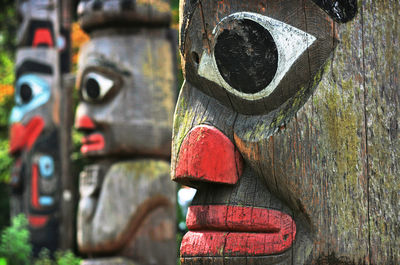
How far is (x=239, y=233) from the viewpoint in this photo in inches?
79.0

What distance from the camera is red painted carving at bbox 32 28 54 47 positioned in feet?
27.8

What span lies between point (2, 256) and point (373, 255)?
4.75m

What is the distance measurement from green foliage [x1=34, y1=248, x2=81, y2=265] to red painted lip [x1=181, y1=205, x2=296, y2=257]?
14.9 feet

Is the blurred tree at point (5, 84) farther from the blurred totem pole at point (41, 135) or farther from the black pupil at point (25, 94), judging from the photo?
the black pupil at point (25, 94)

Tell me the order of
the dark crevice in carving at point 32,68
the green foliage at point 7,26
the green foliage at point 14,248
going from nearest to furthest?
1. the green foliage at point 14,248
2. the dark crevice in carving at point 32,68
3. the green foliage at point 7,26

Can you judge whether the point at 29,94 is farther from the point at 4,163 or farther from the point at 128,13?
the point at 4,163

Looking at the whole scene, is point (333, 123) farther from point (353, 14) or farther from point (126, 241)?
point (126, 241)

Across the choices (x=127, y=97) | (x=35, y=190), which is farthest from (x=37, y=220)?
(x=127, y=97)

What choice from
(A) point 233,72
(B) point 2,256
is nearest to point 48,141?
(B) point 2,256

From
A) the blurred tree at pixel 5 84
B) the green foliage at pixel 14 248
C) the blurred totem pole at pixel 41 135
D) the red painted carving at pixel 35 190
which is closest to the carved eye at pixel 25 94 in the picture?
the blurred totem pole at pixel 41 135

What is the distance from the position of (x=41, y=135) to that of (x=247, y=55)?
657 centimetres

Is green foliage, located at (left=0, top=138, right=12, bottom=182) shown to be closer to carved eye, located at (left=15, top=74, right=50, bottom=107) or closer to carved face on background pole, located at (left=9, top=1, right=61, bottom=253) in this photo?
carved face on background pole, located at (left=9, top=1, right=61, bottom=253)

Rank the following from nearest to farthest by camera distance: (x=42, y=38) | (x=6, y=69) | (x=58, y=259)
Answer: (x=58, y=259)
(x=42, y=38)
(x=6, y=69)

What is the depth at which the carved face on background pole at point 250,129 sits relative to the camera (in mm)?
1956
